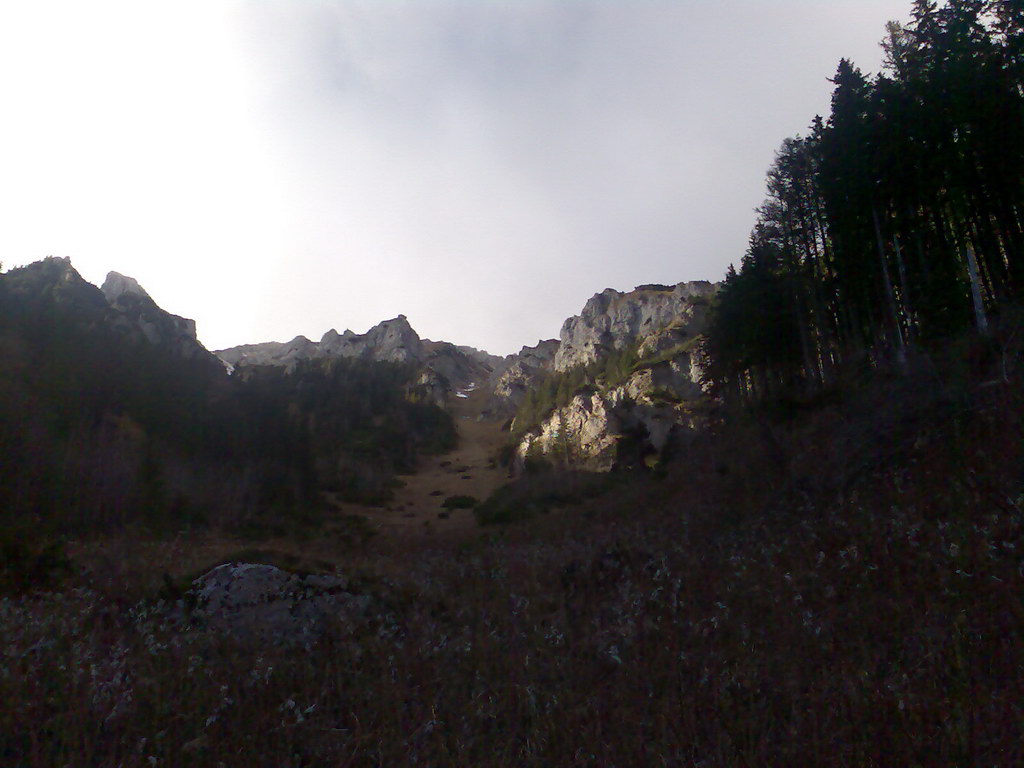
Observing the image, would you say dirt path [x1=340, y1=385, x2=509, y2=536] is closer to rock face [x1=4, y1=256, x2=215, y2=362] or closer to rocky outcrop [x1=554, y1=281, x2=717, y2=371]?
rocky outcrop [x1=554, y1=281, x2=717, y2=371]

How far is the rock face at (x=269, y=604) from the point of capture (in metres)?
9.37

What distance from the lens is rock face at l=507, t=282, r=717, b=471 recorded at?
173ft

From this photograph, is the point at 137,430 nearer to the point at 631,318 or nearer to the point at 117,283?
the point at 117,283

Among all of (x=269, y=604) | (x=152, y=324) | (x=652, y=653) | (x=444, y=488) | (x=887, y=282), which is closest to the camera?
(x=652, y=653)

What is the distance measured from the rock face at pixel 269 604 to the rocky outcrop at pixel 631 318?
75203 mm

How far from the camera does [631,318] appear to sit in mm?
102812

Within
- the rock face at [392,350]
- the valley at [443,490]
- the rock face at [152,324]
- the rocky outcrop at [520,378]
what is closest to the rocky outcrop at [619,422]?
the valley at [443,490]

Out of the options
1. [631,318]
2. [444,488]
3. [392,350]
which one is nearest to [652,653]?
[444,488]

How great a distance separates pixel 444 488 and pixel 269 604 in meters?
42.8

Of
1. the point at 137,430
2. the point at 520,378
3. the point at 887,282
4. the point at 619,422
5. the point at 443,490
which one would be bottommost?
the point at 443,490

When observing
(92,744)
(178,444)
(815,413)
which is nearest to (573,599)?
(92,744)

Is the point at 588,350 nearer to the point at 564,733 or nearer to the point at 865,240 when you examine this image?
the point at 865,240

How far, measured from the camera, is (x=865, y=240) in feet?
97.2

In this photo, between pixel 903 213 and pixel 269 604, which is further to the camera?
pixel 903 213
